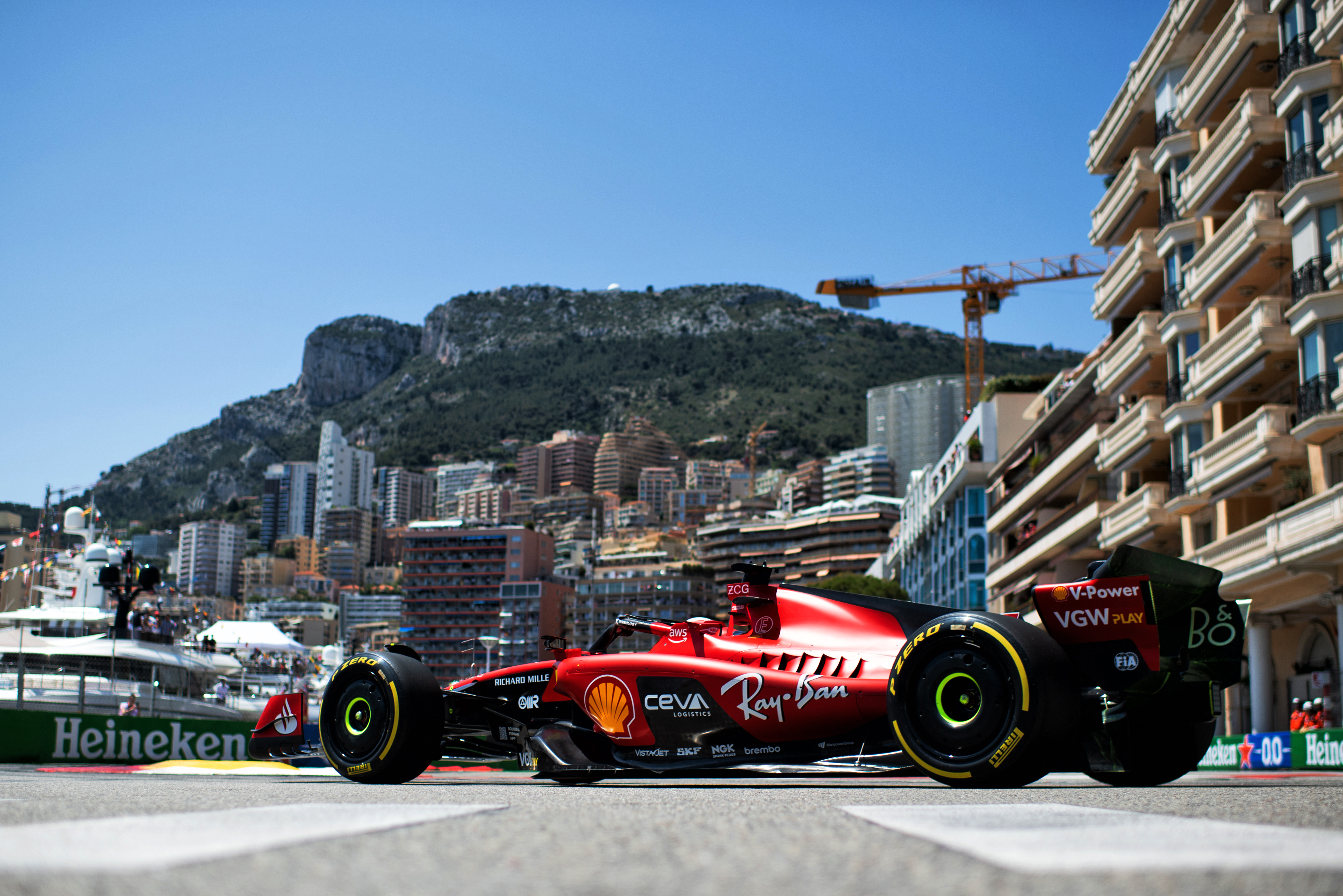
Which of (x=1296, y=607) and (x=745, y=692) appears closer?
(x=745, y=692)

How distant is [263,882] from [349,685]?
26.9 feet

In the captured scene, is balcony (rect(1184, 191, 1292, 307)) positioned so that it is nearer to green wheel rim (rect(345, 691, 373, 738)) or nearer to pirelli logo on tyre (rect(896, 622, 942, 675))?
pirelli logo on tyre (rect(896, 622, 942, 675))

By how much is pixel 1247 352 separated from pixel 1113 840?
29272 millimetres

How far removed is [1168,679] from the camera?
7.89m

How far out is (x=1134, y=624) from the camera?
299 inches

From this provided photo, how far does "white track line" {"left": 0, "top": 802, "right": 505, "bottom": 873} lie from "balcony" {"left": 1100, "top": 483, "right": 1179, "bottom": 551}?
33.1 metres

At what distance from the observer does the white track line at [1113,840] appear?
2879 mm

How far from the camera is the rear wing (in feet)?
24.9

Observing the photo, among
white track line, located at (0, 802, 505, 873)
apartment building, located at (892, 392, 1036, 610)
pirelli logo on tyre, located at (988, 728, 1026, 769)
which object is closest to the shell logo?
pirelli logo on tyre, located at (988, 728, 1026, 769)

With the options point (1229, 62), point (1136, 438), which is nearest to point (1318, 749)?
point (1136, 438)

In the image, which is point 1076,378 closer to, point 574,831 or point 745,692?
point 745,692

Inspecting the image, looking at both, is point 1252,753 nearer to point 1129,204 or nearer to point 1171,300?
point 1171,300

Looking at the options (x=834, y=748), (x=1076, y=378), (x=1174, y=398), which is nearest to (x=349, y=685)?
(x=834, y=748)

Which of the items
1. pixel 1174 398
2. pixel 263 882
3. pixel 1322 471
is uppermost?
pixel 1174 398
